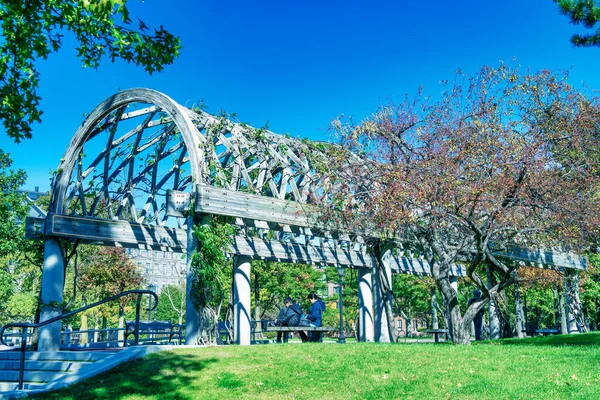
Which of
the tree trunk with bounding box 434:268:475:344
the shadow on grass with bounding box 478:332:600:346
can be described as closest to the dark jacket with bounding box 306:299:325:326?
the tree trunk with bounding box 434:268:475:344

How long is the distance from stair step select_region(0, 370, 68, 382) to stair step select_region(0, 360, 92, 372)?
14 cm

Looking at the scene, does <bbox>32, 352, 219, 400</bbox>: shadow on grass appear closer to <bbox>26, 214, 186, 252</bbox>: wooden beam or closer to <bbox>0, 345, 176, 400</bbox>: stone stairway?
<bbox>0, 345, 176, 400</bbox>: stone stairway

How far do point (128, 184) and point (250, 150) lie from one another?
4.59m

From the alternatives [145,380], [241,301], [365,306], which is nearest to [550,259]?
[365,306]

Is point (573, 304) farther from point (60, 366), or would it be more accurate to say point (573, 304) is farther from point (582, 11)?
point (60, 366)

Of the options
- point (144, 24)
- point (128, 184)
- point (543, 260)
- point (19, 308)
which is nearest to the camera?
point (144, 24)

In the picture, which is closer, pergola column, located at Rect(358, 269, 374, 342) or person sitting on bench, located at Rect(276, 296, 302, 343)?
person sitting on bench, located at Rect(276, 296, 302, 343)

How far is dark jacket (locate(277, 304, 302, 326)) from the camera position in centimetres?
1470

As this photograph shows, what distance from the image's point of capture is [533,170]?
12.0 metres

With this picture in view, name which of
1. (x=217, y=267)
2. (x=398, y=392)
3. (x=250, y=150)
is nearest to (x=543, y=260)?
(x=250, y=150)

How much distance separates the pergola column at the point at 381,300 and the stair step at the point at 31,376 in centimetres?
966

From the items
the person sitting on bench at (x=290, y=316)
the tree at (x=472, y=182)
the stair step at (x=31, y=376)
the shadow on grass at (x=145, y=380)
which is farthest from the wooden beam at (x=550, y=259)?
the stair step at (x=31, y=376)

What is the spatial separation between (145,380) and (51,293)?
699cm

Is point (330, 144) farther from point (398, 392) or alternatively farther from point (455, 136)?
point (398, 392)
